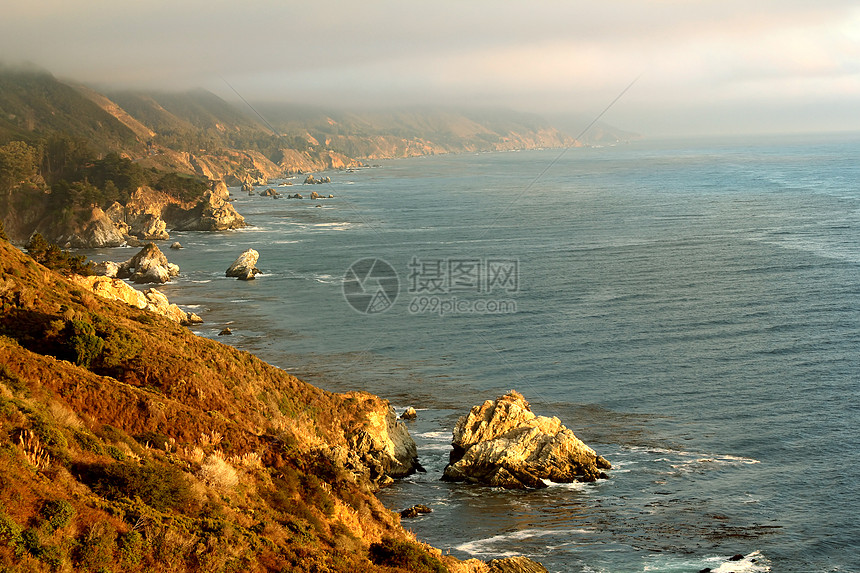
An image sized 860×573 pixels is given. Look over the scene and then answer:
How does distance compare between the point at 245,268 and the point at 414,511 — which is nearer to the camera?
the point at 414,511

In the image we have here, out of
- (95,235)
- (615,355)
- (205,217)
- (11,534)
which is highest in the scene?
(205,217)

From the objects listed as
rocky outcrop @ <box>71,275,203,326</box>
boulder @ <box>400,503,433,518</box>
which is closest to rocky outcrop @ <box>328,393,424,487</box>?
boulder @ <box>400,503,433,518</box>

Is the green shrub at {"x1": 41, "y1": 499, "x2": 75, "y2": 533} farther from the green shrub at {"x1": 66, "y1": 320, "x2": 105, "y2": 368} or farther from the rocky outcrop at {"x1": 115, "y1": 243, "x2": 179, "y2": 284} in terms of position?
the rocky outcrop at {"x1": 115, "y1": 243, "x2": 179, "y2": 284}

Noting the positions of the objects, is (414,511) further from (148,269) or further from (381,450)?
(148,269)

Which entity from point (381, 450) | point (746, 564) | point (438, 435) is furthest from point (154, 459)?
point (438, 435)

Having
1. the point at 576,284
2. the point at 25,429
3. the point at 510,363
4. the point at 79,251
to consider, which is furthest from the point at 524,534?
the point at 79,251

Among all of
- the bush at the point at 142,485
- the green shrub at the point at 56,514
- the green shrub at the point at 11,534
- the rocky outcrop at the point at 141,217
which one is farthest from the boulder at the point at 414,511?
the rocky outcrop at the point at 141,217

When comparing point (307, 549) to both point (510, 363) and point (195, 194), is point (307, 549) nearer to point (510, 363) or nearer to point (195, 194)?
point (510, 363)

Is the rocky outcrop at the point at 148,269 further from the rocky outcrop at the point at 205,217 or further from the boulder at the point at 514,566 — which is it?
the boulder at the point at 514,566
